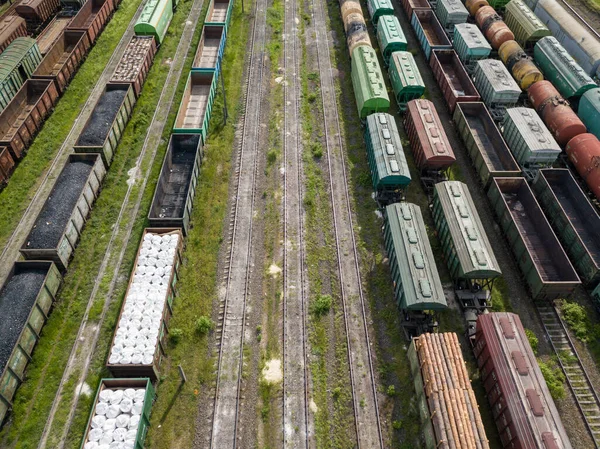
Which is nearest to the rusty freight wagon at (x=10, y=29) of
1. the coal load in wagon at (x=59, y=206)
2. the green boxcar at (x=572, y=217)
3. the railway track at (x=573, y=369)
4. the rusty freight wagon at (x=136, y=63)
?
the rusty freight wagon at (x=136, y=63)

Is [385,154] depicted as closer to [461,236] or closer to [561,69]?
[461,236]

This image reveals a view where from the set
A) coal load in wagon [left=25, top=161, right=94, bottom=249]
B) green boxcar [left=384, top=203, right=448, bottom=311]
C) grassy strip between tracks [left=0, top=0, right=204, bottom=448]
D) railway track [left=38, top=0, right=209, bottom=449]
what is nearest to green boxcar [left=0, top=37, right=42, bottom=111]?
grassy strip between tracks [left=0, top=0, right=204, bottom=448]

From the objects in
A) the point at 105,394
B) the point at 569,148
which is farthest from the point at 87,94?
the point at 569,148

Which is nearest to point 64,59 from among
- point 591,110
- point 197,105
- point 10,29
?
point 10,29

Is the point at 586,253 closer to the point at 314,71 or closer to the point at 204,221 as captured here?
the point at 204,221

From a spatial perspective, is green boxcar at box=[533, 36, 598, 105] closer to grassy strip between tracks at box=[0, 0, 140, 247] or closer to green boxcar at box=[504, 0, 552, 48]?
green boxcar at box=[504, 0, 552, 48]

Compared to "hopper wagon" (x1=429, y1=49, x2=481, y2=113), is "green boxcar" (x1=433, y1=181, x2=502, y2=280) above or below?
below

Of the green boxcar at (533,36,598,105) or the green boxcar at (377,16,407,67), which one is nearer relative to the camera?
the green boxcar at (533,36,598,105)
